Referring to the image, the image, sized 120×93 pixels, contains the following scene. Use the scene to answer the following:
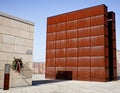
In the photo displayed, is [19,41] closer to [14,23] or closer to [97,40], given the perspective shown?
[14,23]

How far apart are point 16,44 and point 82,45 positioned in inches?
583

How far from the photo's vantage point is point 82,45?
101ft

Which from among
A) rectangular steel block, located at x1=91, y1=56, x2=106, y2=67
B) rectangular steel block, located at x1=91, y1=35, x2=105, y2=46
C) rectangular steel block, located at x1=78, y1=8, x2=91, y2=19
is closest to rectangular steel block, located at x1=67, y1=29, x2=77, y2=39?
rectangular steel block, located at x1=78, y1=8, x2=91, y2=19

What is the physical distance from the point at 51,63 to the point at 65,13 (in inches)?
394

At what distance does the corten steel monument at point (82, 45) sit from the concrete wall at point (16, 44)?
40.8 ft

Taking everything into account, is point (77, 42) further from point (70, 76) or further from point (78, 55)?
point (70, 76)

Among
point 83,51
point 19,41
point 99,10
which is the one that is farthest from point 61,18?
point 19,41

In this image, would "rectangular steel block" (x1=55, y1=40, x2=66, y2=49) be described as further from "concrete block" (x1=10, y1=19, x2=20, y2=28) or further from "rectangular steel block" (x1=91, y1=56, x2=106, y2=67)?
A: "concrete block" (x1=10, y1=19, x2=20, y2=28)

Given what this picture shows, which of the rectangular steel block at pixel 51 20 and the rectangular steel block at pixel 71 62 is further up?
the rectangular steel block at pixel 51 20

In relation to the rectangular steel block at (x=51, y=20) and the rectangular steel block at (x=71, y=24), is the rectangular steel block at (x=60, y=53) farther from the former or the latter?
the rectangular steel block at (x=51, y=20)

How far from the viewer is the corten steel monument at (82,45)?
93.4ft

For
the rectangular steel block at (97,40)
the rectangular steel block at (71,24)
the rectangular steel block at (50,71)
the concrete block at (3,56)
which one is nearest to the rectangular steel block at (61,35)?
the rectangular steel block at (71,24)

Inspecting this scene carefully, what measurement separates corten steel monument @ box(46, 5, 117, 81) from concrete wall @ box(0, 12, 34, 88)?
1245 centimetres

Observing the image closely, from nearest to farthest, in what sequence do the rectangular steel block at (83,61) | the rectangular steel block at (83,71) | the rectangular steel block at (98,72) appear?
1. the rectangular steel block at (98,72)
2. the rectangular steel block at (83,71)
3. the rectangular steel block at (83,61)
